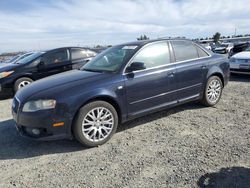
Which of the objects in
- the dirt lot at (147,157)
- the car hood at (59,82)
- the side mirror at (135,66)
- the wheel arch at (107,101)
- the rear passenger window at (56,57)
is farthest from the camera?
the rear passenger window at (56,57)

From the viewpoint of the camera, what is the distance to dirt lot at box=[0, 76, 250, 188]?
282cm

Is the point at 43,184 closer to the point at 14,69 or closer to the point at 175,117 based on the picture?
the point at 175,117

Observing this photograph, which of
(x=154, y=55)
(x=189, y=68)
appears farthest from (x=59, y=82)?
(x=189, y=68)

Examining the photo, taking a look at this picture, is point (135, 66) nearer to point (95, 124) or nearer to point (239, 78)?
point (95, 124)

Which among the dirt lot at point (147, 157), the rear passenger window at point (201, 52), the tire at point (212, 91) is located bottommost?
the dirt lot at point (147, 157)

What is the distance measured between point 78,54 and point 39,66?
1.47m

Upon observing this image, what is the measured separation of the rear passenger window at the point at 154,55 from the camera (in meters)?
4.29

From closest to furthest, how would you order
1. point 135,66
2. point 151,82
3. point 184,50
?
point 135,66, point 151,82, point 184,50

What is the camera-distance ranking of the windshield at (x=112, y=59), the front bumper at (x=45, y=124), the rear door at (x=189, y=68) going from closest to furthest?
the front bumper at (x=45, y=124) < the windshield at (x=112, y=59) < the rear door at (x=189, y=68)

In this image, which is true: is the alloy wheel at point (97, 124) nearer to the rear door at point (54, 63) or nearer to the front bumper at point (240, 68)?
the rear door at point (54, 63)

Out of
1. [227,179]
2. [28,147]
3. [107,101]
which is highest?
[107,101]

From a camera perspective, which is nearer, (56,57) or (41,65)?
(41,65)

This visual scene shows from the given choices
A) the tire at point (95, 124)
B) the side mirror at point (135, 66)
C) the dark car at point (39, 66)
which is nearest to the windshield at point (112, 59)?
the side mirror at point (135, 66)

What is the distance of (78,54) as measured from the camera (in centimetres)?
845
